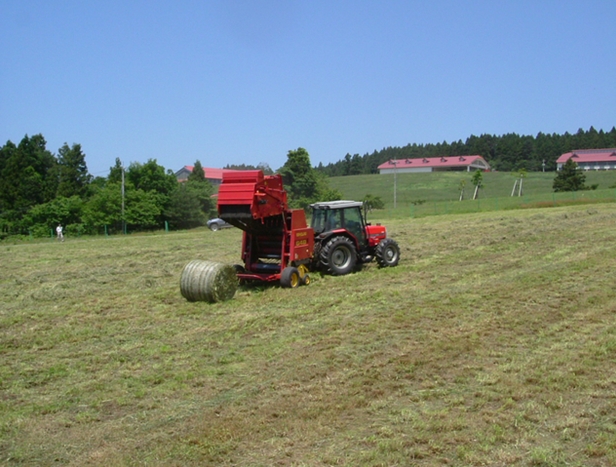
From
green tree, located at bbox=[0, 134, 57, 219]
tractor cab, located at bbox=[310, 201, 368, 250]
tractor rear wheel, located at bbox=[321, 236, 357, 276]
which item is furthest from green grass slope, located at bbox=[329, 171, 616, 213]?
tractor rear wheel, located at bbox=[321, 236, 357, 276]

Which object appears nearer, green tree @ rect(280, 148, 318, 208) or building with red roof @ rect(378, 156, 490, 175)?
green tree @ rect(280, 148, 318, 208)

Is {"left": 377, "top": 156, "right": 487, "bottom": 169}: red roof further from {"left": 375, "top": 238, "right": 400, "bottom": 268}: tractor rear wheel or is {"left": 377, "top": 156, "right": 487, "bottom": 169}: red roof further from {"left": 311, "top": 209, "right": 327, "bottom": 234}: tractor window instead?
{"left": 311, "top": 209, "right": 327, "bottom": 234}: tractor window

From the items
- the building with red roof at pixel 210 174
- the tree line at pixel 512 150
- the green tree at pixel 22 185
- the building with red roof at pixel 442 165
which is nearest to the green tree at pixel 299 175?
the green tree at pixel 22 185

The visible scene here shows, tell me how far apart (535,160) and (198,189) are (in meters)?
88.2

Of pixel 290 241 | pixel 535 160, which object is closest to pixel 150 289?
pixel 290 241

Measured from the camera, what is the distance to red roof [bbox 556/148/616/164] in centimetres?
11406

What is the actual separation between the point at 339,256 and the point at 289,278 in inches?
75.8

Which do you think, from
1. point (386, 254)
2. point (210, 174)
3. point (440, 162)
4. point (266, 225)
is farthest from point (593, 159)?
point (266, 225)

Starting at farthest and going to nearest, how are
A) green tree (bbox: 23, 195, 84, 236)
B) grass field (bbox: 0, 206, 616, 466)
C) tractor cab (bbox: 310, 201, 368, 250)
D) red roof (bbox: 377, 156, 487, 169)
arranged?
1. red roof (bbox: 377, 156, 487, 169)
2. green tree (bbox: 23, 195, 84, 236)
3. tractor cab (bbox: 310, 201, 368, 250)
4. grass field (bbox: 0, 206, 616, 466)

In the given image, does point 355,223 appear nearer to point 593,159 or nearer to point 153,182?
point 153,182

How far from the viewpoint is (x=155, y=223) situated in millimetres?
51875

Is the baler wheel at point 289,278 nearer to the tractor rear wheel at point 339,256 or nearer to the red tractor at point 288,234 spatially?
the red tractor at point 288,234

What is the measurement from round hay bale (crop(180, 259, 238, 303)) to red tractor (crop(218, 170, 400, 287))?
1165 millimetres

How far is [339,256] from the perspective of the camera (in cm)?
1405
